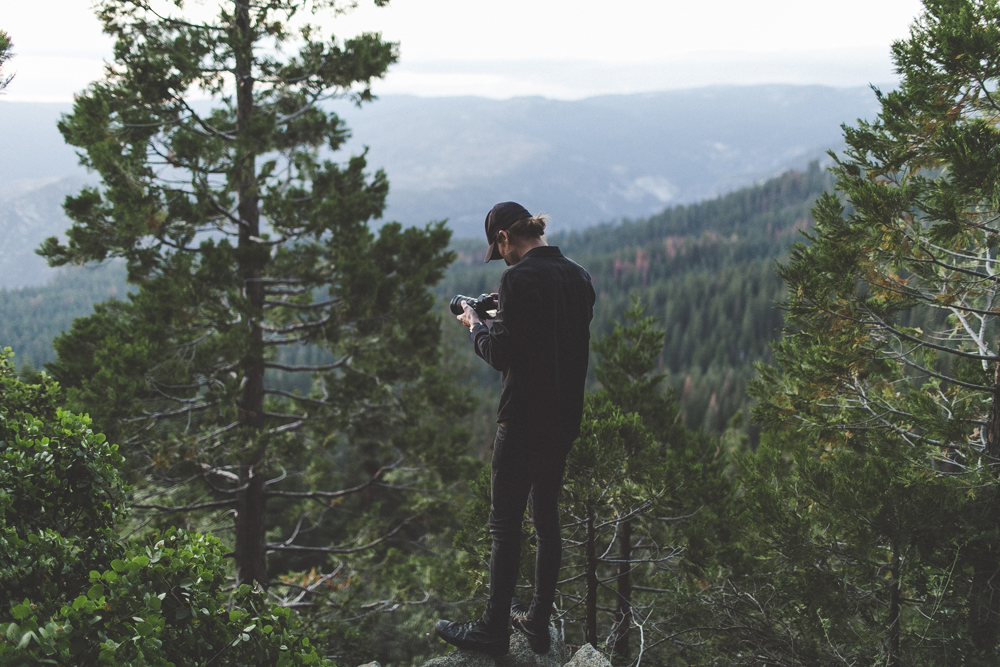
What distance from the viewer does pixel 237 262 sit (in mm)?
7422

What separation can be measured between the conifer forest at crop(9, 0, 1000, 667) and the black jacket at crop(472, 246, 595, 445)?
1.27 metres

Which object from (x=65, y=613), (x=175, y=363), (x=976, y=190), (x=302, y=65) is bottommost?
(x=175, y=363)

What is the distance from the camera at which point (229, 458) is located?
23.0 ft

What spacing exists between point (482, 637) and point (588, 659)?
0.62 metres

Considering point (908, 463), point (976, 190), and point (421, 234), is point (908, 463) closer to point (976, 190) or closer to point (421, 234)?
point (976, 190)

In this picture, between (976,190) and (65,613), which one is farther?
(976,190)

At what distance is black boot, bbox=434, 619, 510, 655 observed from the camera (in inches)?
127

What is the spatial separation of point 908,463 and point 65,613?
213 inches

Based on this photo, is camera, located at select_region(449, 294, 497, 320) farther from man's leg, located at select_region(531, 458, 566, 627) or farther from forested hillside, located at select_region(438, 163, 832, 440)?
forested hillside, located at select_region(438, 163, 832, 440)

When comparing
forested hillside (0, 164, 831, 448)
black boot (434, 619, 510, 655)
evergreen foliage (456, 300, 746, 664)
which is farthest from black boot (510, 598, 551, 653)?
forested hillside (0, 164, 831, 448)

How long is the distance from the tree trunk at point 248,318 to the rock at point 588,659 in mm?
5160

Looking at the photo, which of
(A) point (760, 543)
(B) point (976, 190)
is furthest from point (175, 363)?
(B) point (976, 190)

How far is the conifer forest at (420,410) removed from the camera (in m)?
2.82

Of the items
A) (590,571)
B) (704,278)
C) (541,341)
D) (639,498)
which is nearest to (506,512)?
(541,341)
